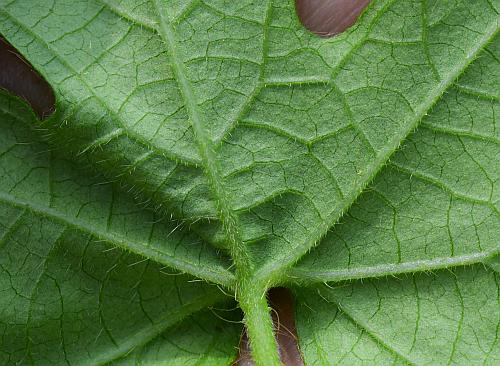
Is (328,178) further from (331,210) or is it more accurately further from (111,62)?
(111,62)

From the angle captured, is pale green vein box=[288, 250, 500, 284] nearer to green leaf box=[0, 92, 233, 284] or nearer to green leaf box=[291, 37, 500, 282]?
green leaf box=[291, 37, 500, 282]

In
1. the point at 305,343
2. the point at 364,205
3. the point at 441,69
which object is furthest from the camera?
the point at 305,343

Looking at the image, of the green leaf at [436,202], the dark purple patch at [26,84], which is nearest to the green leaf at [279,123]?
the green leaf at [436,202]

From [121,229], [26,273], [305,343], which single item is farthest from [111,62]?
[305,343]

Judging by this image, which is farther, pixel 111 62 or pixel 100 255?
pixel 100 255

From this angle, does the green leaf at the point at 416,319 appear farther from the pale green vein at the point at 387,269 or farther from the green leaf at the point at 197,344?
the green leaf at the point at 197,344

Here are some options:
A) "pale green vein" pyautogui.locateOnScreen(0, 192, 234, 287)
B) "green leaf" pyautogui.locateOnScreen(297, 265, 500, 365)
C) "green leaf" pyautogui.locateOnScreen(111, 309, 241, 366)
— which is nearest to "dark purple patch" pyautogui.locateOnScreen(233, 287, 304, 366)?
"green leaf" pyautogui.locateOnScreen(111, 309, 241, 366)
